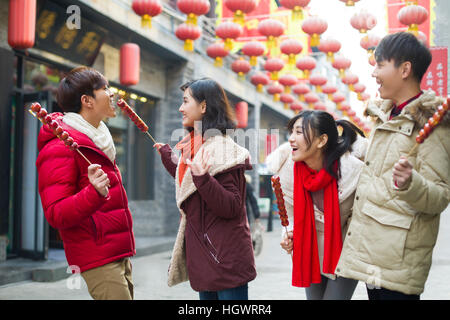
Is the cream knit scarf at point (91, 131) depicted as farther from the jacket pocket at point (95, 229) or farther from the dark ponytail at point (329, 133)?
the dark ponytail at point (329, 133)

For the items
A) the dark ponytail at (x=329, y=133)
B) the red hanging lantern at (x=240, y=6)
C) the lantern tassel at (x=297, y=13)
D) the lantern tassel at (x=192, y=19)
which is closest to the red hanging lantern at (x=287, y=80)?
the red hanging lantern at (x=240, y=6)

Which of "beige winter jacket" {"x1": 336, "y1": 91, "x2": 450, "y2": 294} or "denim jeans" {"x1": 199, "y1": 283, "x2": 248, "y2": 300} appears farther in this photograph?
"denim jeans" {"x1": 199, "y1": 283, "x2": 248, "y2": 300}

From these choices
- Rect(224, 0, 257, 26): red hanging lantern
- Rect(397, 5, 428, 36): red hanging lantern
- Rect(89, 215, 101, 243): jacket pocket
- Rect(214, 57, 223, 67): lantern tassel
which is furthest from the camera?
Rect(214, 57, 223, 67): lantern tassel

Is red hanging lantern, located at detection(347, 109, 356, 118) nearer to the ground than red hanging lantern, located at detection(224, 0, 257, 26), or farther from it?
nearer to the ground

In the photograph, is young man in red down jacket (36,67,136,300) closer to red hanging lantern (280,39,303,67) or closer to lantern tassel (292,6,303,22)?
lantern tassel (292,6,303,22)

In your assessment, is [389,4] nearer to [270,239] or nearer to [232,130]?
[232,130]

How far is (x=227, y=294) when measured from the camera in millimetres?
2693

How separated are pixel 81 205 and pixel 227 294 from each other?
0.92 metres

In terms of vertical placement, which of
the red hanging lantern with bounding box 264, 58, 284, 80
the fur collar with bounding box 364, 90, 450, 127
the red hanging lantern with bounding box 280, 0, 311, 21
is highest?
the red hanging lantern with bounding box 280, 0, 311, 21

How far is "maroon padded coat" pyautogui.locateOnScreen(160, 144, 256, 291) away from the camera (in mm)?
2674

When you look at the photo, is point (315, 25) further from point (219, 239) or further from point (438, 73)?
point (219, 239)

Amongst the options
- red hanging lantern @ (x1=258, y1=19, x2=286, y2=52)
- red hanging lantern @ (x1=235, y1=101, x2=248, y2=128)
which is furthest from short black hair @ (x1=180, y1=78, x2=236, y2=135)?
red hanging lantern @ (x1=235, y1=101, x2=248, y2=128)

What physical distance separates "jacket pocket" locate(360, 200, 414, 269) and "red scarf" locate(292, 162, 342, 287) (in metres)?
0.38

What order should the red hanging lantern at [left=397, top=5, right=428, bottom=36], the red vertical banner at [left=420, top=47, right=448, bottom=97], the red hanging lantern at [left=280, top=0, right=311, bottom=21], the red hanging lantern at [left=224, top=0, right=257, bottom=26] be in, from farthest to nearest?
the red hanging lantern at [left=224, top=0, right=257, bottom=26] → the red hanging lantern at [left=280, top=0, right=311, bottom=21] → the red hanging lantern at [left=397, top=5, right=428, bottom=36] → the red vertical banner at [left=420, top=47, right=448, bottom=97]
